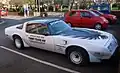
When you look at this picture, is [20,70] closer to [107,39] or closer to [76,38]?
[76,38]

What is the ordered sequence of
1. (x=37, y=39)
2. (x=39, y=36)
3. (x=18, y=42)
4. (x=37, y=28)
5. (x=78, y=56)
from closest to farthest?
(x=78, y=56) → (x=39, y=36) → (x=37, y=39) → (x=37, y=28) → (x=18, y=42)

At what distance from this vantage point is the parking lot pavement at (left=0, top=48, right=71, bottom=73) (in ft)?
18.5

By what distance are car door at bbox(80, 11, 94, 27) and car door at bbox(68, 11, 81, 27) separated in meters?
0.31

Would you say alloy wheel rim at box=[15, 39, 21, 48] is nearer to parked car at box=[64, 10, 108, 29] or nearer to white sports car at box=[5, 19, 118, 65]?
white sports car at box=[5, 19, 118, 65]

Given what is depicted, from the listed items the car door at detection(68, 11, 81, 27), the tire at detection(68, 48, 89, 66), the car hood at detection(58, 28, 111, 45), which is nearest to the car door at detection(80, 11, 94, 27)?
the car door at detection(68, 11, 81, 27)

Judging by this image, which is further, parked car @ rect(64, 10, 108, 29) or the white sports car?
parked car @ rect(64, 10, 108, 29)

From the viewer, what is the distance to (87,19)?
1304 centimetres

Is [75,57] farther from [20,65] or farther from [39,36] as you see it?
[20,65]

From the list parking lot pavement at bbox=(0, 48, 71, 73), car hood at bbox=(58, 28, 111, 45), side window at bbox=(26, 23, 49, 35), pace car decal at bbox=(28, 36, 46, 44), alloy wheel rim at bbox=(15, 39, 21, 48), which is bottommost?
parking lot pavement at bbox=(0, 48, 71, 73)

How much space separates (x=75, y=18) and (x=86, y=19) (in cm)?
86

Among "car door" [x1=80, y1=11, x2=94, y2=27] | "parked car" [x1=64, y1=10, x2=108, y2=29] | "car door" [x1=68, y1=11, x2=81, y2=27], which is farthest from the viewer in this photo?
"car door" [x1=68, y1=11, x2=81, y2=27]

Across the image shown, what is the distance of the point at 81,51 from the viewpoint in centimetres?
570

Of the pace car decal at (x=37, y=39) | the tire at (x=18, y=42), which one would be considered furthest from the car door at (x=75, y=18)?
the pace car decal at (x=37, y=39)

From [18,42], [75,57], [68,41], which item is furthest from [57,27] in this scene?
[18,42]
